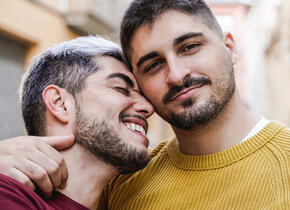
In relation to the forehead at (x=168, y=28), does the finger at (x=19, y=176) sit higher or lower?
lower

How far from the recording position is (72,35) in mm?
9289

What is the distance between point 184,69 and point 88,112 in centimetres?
63

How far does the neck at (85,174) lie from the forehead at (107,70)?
0.45 meters

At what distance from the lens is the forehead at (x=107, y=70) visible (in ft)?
8.37

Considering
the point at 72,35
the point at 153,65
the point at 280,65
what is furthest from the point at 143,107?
the point at 280,65

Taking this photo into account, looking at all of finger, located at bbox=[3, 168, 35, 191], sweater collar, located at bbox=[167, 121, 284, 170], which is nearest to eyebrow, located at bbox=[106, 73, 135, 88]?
sweater collar, located at bbox=[167, 121, 284, 170]

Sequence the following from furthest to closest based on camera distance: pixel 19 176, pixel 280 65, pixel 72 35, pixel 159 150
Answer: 1. pixel 280 65
2. pixel 72 35
3. pixel 159 150
4. pixel 19 176

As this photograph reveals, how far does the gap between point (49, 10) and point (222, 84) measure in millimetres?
6718

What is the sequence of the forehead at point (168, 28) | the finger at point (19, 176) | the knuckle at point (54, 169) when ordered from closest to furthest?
the finger at point (19, 176), the knuckle at point (54, 169), the forehead at point (168, 28)

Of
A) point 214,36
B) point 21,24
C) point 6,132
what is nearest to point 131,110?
point 214,36

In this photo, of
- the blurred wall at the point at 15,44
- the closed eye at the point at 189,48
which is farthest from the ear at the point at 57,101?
the blurred wall at the point at 15,44

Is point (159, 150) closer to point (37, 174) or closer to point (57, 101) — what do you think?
point (57, 101)

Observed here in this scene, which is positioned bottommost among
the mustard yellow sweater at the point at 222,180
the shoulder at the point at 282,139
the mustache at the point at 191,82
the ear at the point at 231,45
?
the mustard yellow sweater at the point at 222,180

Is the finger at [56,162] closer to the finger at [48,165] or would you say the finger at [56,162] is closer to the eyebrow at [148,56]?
the finger at [48,165]
